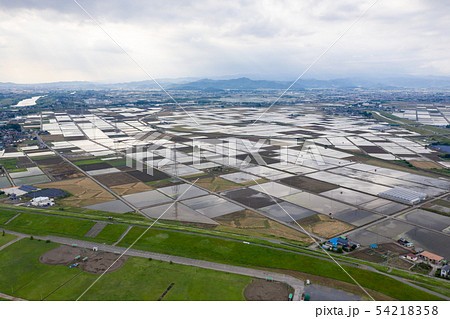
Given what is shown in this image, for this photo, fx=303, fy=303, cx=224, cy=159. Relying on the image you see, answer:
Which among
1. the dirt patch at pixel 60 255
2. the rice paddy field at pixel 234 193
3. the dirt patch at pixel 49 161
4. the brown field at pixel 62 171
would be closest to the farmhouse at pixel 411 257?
the rice paddy field at pixel 234 193

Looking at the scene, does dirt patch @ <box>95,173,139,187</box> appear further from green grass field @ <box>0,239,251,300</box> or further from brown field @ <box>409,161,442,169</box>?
brown field @ <box>409,161,442,169</box>

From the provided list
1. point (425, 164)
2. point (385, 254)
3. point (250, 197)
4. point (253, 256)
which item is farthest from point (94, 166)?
point (425, 164)

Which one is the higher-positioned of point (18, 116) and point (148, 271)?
point (18, 116)

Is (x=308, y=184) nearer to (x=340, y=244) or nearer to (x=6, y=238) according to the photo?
(x=340, y=244)

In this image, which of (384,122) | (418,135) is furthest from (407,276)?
(384,122)

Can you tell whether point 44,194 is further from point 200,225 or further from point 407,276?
point 407,276

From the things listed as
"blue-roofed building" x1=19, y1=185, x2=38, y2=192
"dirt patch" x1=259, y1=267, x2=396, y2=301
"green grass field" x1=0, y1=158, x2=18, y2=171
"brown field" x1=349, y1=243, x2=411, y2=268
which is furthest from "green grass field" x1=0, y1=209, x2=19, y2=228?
"brown field" x1=349, y1=243, x2=411, y2=268
